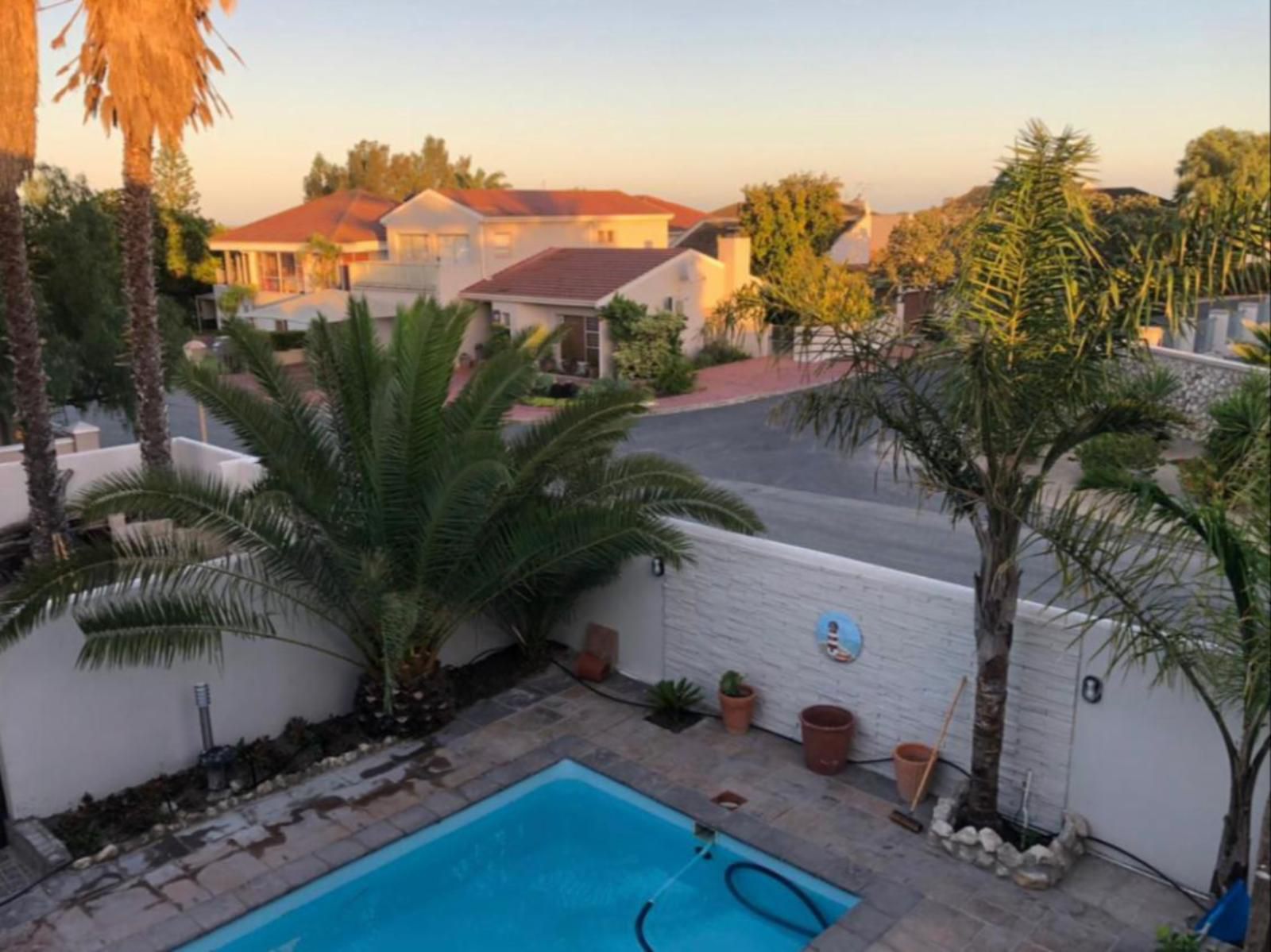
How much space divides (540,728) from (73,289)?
43.2 feet

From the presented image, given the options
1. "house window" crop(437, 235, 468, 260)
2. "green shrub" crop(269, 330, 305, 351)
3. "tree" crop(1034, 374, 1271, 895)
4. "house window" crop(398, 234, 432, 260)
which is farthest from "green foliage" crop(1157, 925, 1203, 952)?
"house window" crop(398, 234, 432, 260)

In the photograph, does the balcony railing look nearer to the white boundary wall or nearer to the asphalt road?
the asphalt road

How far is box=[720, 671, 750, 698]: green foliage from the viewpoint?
1051cm

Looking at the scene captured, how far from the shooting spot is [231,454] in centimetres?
1664

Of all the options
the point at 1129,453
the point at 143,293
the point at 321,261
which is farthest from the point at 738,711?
→ the point at 321,261

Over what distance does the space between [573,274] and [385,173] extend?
53.3m

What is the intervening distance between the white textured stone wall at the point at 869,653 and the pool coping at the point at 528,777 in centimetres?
154

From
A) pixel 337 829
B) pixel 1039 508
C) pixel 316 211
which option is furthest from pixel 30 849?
pixel 316 211

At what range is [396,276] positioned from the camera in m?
41.1

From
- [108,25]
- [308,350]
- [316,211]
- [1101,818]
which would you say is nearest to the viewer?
[1101,818]

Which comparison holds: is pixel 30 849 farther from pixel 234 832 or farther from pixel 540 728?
pixel 540 728

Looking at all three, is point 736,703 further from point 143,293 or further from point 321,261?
point 321,261

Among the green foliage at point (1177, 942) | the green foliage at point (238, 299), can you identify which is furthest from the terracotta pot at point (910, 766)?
the green foliage at point (238, 299)

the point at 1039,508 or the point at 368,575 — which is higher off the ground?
the point at 1039,508
